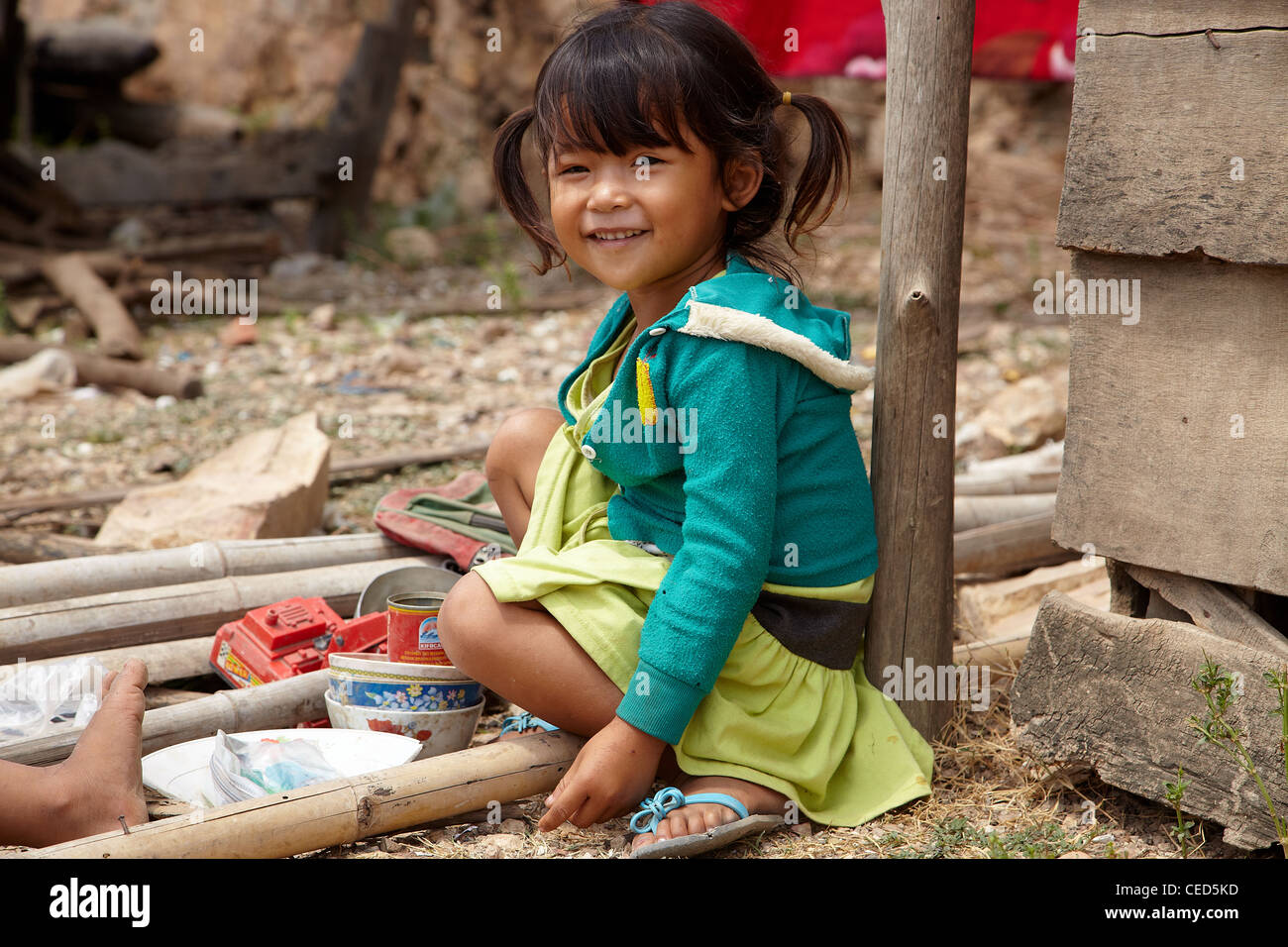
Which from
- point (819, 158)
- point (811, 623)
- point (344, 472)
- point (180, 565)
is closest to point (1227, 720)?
point (811, 623)

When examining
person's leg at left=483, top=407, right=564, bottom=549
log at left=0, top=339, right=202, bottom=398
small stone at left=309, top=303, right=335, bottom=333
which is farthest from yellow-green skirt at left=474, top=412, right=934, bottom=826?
small stone at left=309, top=303, right=335, bottom=333

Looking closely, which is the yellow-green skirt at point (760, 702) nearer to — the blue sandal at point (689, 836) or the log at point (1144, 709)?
the blue sandal at point (689, 836)

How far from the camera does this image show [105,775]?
1955 millimetres

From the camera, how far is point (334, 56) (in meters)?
11.2

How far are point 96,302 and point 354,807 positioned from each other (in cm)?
516

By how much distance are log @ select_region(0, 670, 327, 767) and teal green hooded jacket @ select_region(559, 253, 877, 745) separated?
763 millimetres

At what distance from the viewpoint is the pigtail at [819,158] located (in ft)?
7.34

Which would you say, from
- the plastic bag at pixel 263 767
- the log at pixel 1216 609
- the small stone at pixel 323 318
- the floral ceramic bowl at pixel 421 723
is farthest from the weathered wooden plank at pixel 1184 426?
the small stone at pixel 323 318

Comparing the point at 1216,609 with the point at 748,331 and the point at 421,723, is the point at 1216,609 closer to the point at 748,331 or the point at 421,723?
the point at 748,331

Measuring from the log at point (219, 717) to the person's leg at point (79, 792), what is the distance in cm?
14

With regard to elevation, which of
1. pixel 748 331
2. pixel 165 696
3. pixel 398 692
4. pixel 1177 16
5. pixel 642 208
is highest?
pixel 1177 16

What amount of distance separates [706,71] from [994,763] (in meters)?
1.45

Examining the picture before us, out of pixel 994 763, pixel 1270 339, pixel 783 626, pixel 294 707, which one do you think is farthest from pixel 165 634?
pixel 1270 339

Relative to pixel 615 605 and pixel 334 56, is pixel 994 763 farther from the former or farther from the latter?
pixel 334 56
